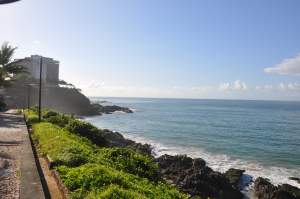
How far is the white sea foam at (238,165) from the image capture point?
1063 inches

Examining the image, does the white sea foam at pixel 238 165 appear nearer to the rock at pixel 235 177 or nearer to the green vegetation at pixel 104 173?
the rock at pixel 235 177

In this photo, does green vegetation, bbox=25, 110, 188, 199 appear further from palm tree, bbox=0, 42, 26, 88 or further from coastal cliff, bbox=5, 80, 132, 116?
coastal cliff, bbox=5, 80, 132, 116

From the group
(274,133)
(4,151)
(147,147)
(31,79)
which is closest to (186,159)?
(147,147)

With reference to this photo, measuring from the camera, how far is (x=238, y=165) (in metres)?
31.0

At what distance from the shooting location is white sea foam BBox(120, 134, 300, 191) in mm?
27000

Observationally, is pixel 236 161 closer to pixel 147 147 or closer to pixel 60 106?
pixel 147 147

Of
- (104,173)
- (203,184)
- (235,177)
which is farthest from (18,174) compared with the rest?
(235,177)

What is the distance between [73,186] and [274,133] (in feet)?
169

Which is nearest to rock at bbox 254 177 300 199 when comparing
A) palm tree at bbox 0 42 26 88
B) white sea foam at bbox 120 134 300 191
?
white sea foam at bbox 120 134 300 191

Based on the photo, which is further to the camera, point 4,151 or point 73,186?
point 4,151

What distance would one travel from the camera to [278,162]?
108 feet

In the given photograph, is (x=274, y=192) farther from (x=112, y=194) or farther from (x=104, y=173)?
(x=112, y=194)

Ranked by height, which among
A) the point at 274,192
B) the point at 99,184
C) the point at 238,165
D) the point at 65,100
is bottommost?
the point at 238,165

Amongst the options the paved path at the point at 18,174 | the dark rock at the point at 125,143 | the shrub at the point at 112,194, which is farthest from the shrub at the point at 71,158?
the dark rock at the point at 125,143
